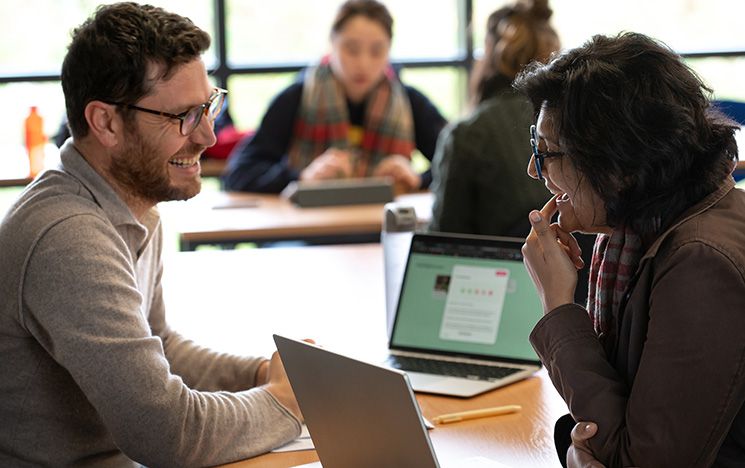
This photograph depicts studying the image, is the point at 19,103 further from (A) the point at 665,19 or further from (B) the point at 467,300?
(B) the point at 467,300

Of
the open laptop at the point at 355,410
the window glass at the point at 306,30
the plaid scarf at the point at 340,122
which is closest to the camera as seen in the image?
the open laptop at the point at 355,410

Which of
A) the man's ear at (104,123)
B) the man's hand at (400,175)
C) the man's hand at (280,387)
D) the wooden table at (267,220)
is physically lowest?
the wooden table at (267,220)

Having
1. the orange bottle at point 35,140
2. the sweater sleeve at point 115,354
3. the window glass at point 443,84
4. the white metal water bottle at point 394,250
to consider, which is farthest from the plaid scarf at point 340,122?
the sweater sleeve at point 115,354

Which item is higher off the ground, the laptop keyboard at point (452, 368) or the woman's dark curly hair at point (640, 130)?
the woman's dark curly hair at point (640, 130)

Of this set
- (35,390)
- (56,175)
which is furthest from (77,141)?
(35,390)

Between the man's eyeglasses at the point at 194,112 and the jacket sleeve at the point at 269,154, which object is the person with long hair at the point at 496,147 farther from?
the jacket sleeve at the point at 269,154

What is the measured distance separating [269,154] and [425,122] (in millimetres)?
731

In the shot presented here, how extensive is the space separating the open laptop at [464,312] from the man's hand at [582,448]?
0.53 metres

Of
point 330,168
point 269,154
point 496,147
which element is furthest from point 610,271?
point 269,154

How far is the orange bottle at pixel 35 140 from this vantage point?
410cm

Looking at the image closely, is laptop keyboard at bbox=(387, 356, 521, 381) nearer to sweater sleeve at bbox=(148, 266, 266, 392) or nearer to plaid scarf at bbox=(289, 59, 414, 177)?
sweater sleeve at bbox=(148, 266, 266, 392)

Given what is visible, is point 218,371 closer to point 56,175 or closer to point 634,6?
point 56,175

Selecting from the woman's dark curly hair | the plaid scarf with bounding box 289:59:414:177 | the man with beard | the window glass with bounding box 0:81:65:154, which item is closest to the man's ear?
the man with beard

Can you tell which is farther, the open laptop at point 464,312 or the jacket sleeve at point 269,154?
the jacket sleeve at point 269,154
